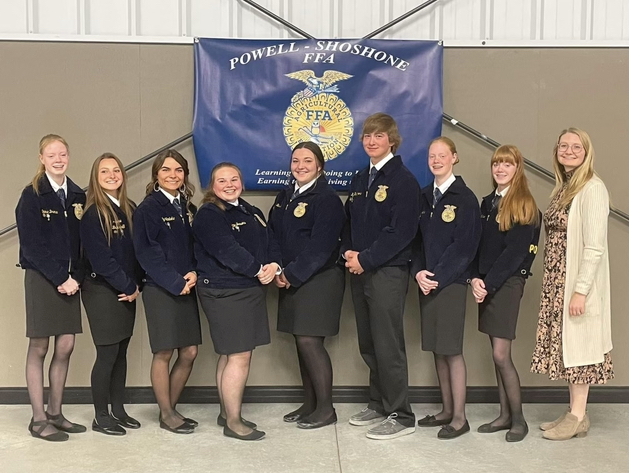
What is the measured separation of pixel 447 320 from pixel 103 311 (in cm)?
175

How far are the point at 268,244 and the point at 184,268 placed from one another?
457mm

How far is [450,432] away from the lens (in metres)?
3.59

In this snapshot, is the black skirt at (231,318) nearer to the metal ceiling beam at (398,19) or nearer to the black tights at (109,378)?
the black tights at (109,378)

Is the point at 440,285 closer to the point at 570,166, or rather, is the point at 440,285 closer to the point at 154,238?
the point at 570,166

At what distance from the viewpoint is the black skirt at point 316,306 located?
371cm

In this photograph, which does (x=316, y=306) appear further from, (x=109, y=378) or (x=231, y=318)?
(x=109, y=378)

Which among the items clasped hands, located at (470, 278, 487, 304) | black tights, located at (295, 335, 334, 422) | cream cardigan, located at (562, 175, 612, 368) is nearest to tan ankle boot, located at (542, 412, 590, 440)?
cream cardigan, located at (562, 175, 612, 368)

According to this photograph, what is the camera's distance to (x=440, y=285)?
3562 mm

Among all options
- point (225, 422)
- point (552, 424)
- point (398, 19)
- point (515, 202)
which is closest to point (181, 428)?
point (225, 422)

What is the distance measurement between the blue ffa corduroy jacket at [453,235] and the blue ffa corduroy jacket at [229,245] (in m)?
0.87

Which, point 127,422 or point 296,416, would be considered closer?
point 127,422

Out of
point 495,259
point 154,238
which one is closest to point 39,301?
point 154,238

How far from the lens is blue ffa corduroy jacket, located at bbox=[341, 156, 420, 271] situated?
355 centimetres

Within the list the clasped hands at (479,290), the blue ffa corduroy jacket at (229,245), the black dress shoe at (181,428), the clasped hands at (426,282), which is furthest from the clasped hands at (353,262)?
the black dress shoe at (181,428)
